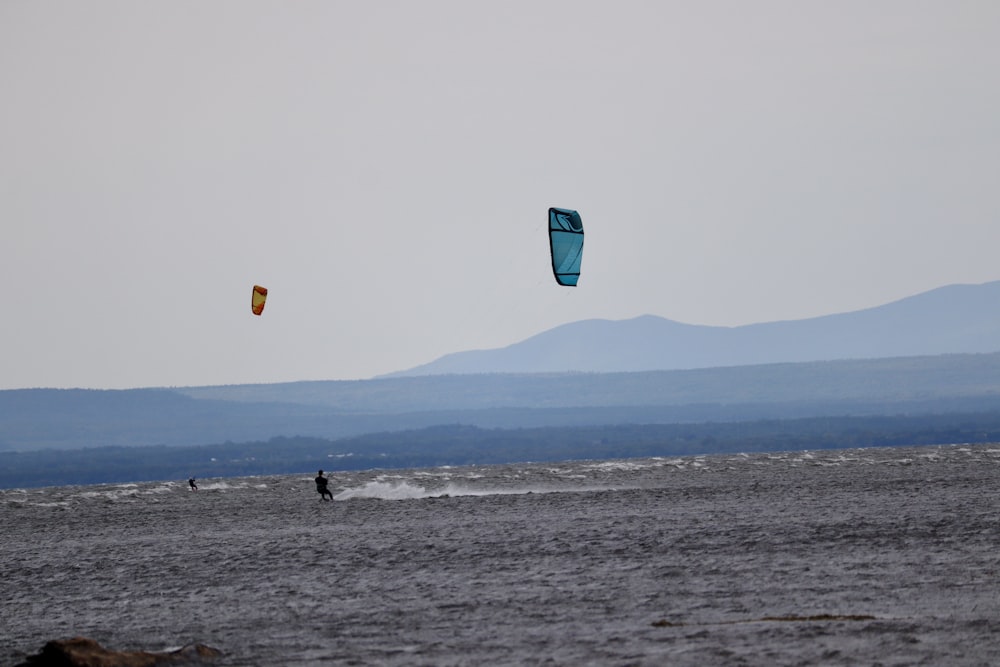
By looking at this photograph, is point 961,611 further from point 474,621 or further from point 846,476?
point 846,476

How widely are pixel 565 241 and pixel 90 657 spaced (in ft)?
101

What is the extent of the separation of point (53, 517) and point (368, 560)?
27.5 m

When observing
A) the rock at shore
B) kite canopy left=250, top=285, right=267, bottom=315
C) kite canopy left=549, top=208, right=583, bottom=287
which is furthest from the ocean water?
kite canopy left=250, top=285, right=267, bottom=315

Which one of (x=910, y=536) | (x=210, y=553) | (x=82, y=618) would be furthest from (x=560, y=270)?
(x=82, y=618)

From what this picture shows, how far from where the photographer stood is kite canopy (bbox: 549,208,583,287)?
4312 cm

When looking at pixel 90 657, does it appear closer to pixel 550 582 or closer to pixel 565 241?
pixel 550 582

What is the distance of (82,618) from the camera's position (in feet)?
65.4

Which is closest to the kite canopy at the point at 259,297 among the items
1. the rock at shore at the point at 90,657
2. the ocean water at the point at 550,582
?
the ocean water at the point at 550,582

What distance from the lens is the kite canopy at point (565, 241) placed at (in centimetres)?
4312

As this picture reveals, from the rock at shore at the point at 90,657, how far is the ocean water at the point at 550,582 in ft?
1.89

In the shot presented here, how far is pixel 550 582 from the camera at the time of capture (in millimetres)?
20562

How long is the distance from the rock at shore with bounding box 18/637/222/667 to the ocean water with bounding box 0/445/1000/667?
0.58m

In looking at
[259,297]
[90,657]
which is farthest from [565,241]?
[90,657]

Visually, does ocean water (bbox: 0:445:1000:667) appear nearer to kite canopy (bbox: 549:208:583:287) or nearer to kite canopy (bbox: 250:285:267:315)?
kite canopy (bbox: 549:208:583:287)
